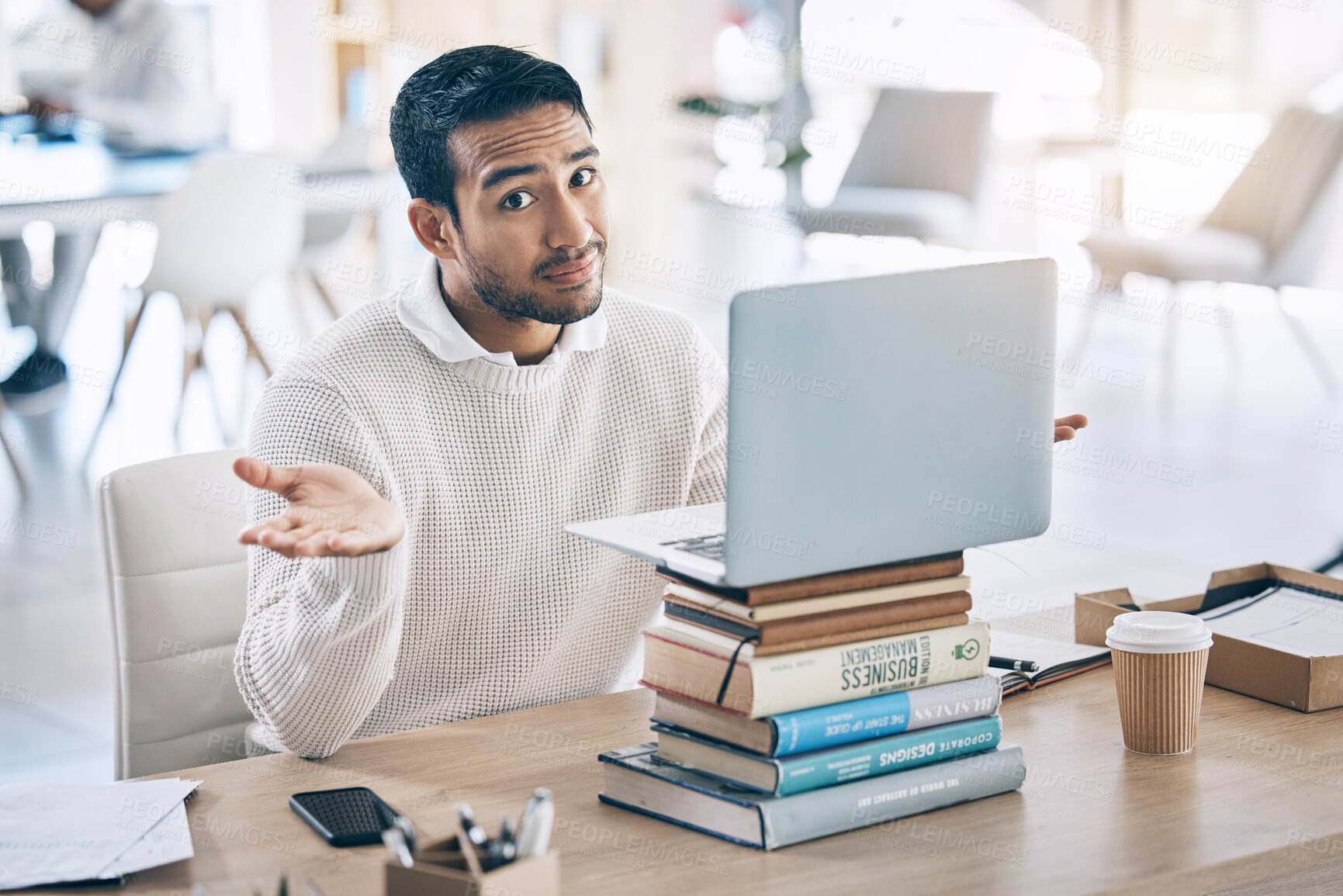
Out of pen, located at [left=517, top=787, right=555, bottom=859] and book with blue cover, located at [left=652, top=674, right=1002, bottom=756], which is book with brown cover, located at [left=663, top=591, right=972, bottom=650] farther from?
pen, located at [left=517, top=787, right=555, bottom=859]

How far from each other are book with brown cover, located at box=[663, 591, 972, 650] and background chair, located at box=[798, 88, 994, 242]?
4.80 metres

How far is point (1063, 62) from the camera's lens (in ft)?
22.4

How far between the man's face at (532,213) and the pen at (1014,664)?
0.55 metres

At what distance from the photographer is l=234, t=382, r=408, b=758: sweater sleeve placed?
1.12 metres

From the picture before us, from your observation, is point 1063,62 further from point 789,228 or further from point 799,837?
point 799,837

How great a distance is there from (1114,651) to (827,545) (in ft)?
1.09

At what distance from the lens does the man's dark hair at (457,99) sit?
1395 mm

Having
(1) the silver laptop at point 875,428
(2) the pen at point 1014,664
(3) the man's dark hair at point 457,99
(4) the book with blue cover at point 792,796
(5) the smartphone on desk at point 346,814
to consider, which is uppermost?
(3) the man's dark hair at point 457,99

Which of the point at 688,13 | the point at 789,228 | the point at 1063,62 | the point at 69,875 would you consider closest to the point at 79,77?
the point at 688,13

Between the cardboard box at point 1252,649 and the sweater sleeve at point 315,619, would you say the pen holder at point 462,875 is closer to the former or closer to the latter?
the sweater sleeve at point 315,619

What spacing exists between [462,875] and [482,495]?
28.8 inches

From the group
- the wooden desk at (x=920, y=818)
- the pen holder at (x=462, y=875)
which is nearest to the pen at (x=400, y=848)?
the pen holder at (x=462, y=875)

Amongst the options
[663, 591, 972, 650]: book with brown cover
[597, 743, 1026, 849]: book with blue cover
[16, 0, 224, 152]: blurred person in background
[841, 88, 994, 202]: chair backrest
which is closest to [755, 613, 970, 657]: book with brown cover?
[663, 591, 972, 650]: book with brown cover

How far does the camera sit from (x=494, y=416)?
4.75ft
